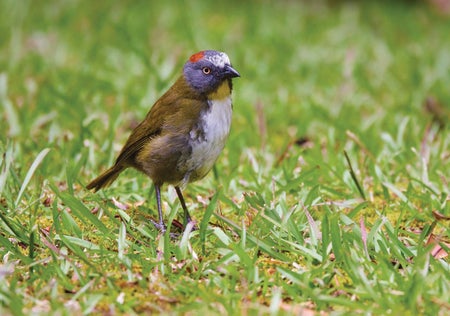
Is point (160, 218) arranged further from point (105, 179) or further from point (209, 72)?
point (209, 72)

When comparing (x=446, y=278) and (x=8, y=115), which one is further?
(x=8, y=115)

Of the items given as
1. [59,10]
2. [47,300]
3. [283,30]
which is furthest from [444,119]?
[59,10]

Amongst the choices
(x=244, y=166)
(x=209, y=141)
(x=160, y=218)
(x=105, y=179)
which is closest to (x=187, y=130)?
(x=209, y=141)

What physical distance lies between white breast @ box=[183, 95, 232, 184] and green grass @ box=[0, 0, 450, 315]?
0.17m

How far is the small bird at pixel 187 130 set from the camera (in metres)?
3.79

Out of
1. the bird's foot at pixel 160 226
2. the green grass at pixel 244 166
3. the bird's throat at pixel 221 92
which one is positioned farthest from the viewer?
the bird's throat at pixel 221 92

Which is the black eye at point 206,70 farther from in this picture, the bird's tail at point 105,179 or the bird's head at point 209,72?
the bird's tail at point 105,179

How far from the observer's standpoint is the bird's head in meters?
3.96

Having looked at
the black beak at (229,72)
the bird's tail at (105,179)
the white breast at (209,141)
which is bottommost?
the bird's tail at (105,179)

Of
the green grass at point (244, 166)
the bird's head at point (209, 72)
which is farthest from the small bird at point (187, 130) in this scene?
the green grass at point (244, 166)

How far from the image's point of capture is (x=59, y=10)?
8.19 meters

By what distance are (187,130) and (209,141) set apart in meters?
0.13

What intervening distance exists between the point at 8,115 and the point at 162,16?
3.52 m

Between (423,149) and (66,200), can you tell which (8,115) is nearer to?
(66,200)
